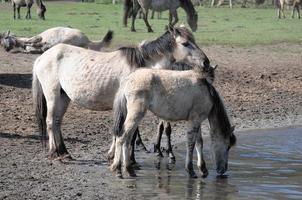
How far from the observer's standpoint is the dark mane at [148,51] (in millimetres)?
10906

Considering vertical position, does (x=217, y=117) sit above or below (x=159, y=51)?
below

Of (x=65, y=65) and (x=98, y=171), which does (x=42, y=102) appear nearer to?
(x=65, y=65)

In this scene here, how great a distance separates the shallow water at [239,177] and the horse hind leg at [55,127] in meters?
1.15

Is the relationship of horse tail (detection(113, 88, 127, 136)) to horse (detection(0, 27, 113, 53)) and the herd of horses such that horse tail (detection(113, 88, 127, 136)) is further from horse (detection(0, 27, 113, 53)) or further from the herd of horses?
horse (detection(0, 27, 113, 53))

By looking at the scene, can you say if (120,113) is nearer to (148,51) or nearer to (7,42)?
(148,51)

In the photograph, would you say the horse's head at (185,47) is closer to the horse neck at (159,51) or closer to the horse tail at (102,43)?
the horse neck at (159,51)

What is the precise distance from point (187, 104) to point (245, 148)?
302 centimetres

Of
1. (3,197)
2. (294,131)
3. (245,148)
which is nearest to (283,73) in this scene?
(294,131)

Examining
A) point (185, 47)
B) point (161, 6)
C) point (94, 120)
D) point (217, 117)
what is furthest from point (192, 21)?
point (217, 117)

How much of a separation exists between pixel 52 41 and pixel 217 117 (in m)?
5.35

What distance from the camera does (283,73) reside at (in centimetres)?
1958

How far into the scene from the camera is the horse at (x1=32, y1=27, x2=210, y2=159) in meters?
10.9

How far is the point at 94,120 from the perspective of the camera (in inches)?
559

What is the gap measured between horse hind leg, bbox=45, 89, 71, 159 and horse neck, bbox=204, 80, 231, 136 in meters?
2.07
